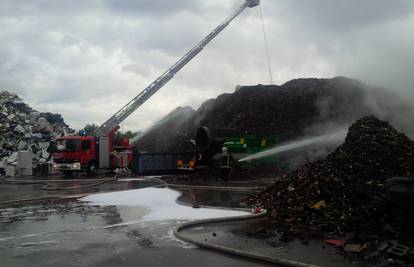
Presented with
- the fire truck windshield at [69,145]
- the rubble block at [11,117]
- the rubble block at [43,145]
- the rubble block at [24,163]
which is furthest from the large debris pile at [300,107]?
the rubble block at [11,117]

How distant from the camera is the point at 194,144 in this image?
21734 millimetres

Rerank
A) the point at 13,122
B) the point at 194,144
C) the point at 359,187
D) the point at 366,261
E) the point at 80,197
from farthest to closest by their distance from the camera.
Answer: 1. the point at 13,122
2. the point at 194,144
3. the point at 80,197
4. the point at 359,187
5. the point at 366,261

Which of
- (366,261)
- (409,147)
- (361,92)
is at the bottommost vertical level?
(366,261)

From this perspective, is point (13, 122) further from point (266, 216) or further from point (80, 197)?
point (266, 216)

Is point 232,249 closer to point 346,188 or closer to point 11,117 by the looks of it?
point 346,188

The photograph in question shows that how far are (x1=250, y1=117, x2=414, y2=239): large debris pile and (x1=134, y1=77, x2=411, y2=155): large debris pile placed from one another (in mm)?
12793

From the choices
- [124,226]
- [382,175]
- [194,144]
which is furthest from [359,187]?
[194,144]

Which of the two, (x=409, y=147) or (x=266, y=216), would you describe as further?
(x=409, y=147)

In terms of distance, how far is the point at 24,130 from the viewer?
34.2 meters

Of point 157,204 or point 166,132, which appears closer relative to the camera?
point 157,204

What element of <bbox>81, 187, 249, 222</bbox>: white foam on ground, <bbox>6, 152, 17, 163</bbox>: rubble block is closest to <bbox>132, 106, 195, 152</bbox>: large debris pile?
<bbox>6, 152, 17, 163</bbox>: rubble block

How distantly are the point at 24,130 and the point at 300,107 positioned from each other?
21040 millimetres

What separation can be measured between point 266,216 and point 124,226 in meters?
3.01

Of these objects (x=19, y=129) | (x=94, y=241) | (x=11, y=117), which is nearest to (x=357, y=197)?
(x=94, y=241)
